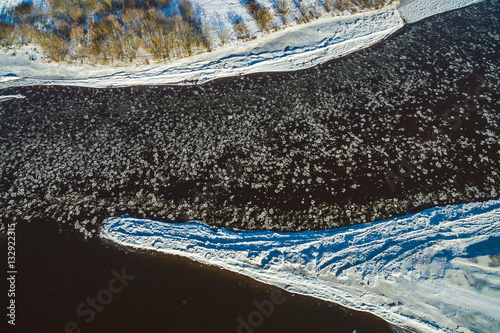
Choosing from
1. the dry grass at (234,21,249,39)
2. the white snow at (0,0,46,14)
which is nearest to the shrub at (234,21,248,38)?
the dry grass at (234,21,249,39)

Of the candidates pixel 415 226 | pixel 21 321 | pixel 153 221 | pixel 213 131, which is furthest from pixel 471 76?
pixel 21 321

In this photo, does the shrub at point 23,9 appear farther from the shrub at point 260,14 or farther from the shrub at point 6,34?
the shrub at point 260,14

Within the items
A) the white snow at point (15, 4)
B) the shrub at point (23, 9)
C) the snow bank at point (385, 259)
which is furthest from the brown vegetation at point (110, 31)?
the snow bank at point (385, 259)

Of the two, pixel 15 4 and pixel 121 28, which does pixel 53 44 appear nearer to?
pixel 121 28

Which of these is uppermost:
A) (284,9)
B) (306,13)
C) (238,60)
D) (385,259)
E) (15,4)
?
(15,4)

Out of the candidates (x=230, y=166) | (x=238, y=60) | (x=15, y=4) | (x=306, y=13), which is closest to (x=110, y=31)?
(x=238, y=60)

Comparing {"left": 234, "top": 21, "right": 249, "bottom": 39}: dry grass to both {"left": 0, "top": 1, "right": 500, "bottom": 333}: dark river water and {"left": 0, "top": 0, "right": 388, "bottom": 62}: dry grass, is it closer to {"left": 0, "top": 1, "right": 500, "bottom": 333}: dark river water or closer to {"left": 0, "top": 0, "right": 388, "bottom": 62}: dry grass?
{"left": 0, "top": 0, "right": 388, "bottom": 62}: dry grass

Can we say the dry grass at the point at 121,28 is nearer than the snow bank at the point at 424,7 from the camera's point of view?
Yes
